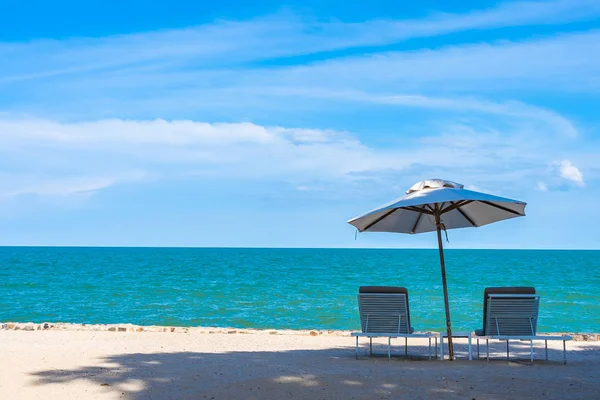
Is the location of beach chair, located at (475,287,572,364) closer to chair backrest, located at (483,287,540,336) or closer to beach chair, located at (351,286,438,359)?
chair backrest, located at (483,287,540,336)

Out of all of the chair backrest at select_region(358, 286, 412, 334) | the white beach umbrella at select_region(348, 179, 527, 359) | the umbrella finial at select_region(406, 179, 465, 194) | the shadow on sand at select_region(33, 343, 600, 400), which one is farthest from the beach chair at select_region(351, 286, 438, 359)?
the umbrella finial at select_region(406, 179, 465, 194)

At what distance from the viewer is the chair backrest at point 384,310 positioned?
8242 millimetres

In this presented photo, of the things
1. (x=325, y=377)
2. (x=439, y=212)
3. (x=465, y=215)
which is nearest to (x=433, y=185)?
(x=439, y=212)

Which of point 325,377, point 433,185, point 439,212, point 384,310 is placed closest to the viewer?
point 325,377

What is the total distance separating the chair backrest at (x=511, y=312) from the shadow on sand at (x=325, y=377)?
400 millimetres

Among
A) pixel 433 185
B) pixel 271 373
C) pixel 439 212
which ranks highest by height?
pixel 433 185

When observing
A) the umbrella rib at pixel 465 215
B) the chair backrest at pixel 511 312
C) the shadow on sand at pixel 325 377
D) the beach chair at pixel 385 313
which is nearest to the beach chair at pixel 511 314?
the chair backrest at pixel 511 312

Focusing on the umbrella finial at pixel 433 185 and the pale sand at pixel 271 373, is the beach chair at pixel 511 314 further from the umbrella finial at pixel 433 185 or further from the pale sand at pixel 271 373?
the umbrella finial at pixel 433 185

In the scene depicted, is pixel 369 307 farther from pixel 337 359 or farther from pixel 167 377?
pixel 167 377

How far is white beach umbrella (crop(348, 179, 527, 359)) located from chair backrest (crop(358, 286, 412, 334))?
1.66 ft

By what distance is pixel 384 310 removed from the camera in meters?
8.32

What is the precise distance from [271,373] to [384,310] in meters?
1.96

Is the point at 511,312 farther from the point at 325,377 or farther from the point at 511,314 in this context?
the point at 325,377

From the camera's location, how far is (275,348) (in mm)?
9938
